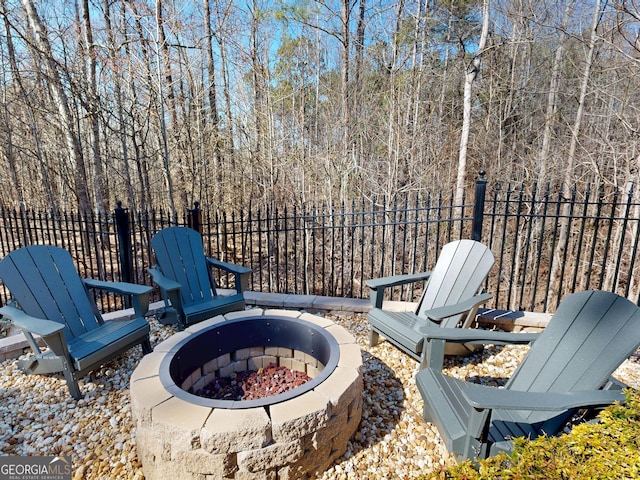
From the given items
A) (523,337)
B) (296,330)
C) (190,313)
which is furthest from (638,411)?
(190,313)

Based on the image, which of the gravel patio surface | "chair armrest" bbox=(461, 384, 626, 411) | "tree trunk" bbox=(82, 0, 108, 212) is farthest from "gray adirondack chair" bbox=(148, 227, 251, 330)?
"tree trunk" bbox=(82, 0, 108, 212)

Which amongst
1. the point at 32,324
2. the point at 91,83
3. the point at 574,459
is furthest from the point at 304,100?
the point at 574,459

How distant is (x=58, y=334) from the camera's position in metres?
2.24

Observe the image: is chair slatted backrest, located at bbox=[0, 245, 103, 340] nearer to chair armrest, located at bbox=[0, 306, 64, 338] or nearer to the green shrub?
chair armrest, located at bbox=[0, 306, 64, 338]

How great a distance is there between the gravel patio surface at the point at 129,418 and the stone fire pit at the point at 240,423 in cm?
19

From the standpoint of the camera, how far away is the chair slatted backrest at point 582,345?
1.83 metres

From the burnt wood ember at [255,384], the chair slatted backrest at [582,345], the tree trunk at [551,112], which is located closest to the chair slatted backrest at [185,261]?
the burnt wood ember at [255,384]

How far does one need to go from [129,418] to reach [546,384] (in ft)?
8.50

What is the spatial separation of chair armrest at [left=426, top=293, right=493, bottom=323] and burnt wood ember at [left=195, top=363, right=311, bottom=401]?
40.2 inches

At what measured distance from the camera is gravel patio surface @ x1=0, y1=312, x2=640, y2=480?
1980 millimetres

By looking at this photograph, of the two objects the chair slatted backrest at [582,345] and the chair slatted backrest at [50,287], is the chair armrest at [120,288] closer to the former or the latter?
the chair slatted backrest at [50,287]

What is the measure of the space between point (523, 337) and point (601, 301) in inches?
18.4

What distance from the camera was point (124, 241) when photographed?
3891mm

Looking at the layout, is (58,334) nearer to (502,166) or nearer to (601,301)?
(601,301)
